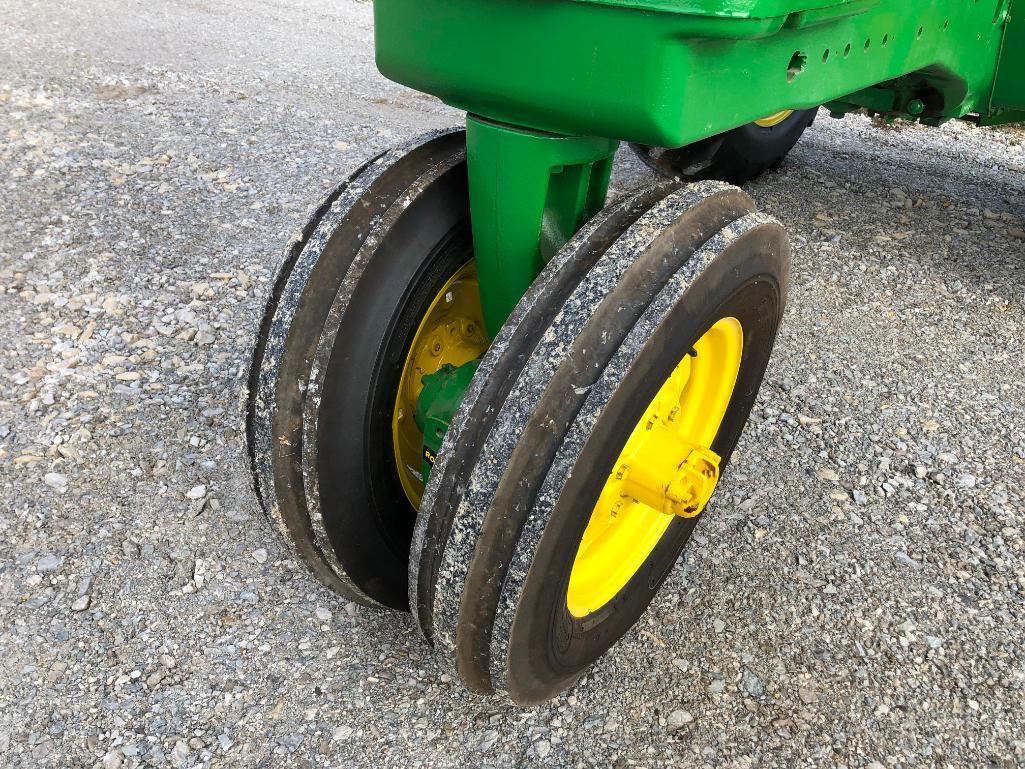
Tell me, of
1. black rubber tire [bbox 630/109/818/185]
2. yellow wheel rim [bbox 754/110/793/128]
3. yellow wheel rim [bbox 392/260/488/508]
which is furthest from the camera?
yellow wheel rim [bbox 754/110/793/128]

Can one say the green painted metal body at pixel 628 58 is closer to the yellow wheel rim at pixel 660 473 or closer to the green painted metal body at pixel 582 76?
the green painted metal body at pixel 582 76

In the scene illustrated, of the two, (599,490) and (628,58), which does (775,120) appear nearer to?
(628,58)

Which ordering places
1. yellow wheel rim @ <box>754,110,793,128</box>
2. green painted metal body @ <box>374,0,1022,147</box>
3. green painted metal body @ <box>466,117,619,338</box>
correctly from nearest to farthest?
green painted metal body @ <box>374,0,1022,147</box>, green painted metal body @ <box>466,117,619,338</box>, yellow wheel rim @ <box>754,110,793,128</box>

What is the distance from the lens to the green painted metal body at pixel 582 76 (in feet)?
4.09

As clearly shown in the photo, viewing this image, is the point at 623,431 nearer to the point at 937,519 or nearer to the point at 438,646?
the point at 438,646

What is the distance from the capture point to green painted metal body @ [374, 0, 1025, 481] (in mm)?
1246

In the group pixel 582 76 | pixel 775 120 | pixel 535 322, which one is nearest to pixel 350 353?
pixel 535 322

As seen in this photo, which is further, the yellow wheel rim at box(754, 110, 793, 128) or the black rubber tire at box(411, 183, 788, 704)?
the yellow wheel rim at box(754, 110, 793, 128)

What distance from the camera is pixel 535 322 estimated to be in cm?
135

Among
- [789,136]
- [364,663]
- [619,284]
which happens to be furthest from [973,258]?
[364,663]

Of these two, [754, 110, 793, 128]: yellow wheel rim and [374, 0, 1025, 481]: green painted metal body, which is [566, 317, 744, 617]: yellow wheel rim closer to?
[374, 0, 1025, 481]: green painted metal body

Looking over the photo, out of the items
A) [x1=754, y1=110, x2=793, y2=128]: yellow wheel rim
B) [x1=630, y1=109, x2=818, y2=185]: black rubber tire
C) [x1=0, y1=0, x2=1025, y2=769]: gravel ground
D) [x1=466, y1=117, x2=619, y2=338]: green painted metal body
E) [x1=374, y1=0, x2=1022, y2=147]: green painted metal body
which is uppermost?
[x1=374, y1=0, x2=1022, y2=147]: green painted metal body

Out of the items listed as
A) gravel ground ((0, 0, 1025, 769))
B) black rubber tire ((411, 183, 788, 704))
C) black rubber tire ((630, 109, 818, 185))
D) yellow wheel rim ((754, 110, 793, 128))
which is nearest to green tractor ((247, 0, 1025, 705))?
black rubber tire ((411, 183, 788, 704))

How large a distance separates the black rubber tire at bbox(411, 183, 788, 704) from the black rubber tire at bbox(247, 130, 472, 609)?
0.90ft
